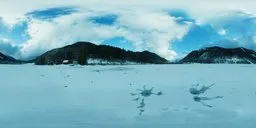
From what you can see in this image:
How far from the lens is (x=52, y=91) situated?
1655 centimetres

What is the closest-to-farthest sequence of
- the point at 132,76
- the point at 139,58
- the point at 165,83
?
the point at 165,83 → the point at 132,76 → the point at 139,58

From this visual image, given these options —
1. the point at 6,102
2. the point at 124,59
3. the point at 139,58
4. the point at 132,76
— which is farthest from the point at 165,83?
the point at 124,59

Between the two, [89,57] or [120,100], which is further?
[89,57]

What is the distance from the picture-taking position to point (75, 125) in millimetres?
11922

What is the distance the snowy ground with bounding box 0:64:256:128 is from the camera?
12.4 m

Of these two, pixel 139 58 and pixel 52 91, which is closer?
pixel 52 91

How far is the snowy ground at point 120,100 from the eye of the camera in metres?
12.4

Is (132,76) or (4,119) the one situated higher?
(132,76)

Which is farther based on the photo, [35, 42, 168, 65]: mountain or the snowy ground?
[35, 42, 168, 65]: mountain

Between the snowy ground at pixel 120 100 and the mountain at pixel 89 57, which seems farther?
the mountain at pixel 89 57

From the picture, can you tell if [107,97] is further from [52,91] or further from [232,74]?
[232,74]

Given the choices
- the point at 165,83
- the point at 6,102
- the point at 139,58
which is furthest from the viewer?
the point at 139,58

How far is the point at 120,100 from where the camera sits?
49.1 feet

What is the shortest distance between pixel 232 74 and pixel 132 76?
4.40m
